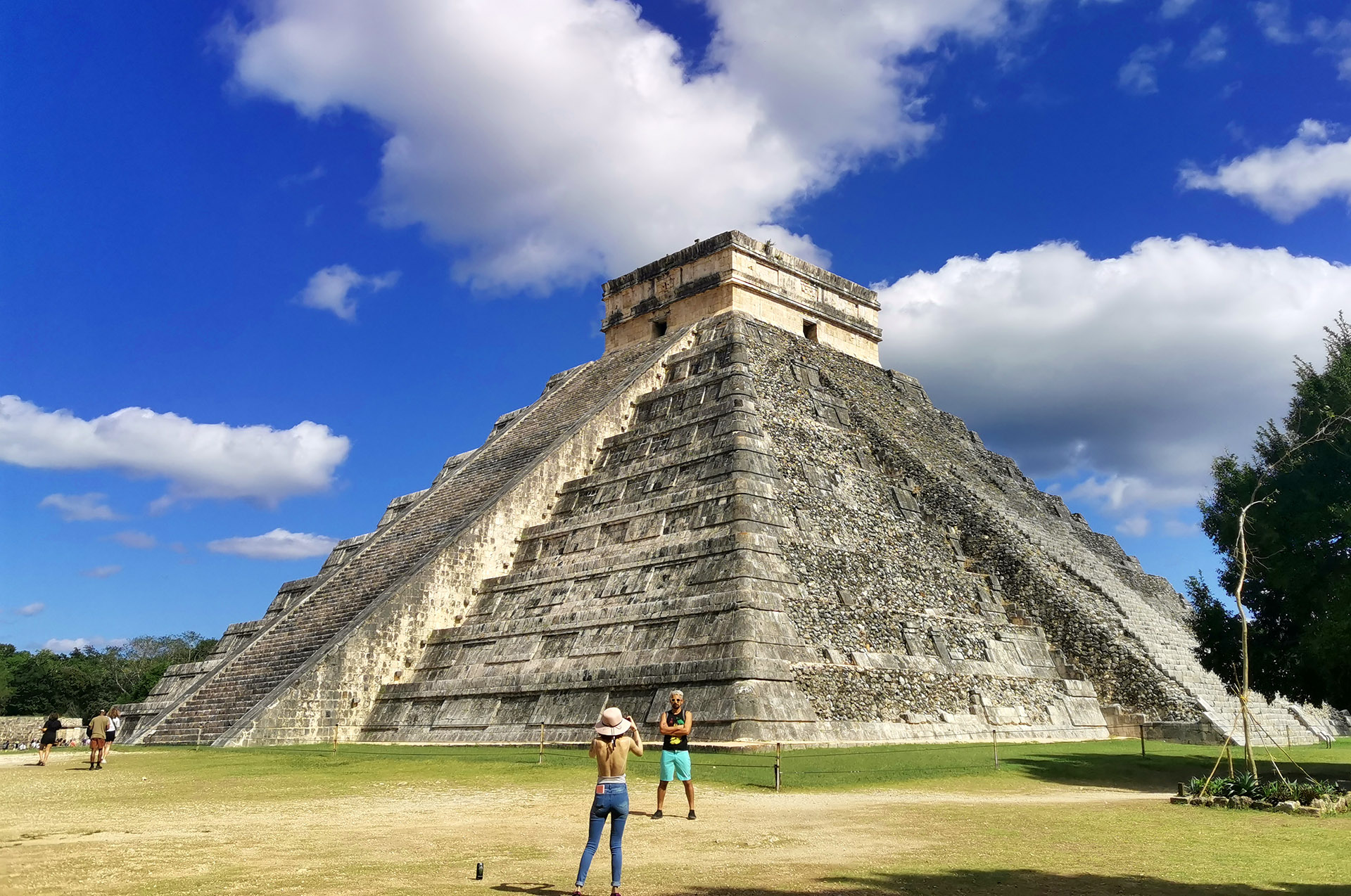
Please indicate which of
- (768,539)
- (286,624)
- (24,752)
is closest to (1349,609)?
(768,539)

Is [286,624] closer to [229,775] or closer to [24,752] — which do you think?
[24,752]

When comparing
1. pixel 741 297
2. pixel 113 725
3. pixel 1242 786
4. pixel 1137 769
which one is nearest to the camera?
pixel 1242 786

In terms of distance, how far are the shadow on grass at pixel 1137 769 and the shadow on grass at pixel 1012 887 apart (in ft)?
17.4

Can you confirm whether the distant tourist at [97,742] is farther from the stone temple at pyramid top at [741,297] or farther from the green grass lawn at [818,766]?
the stone temple at pyramid top at [741,297]

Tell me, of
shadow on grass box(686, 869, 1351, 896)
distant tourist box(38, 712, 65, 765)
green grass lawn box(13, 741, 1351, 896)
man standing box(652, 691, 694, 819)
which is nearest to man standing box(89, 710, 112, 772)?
green grass lawn box(13, 741, 1351, 896)

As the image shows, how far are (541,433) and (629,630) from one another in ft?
26.9

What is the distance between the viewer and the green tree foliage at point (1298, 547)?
11141 mm

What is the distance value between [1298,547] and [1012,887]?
7.92 metres

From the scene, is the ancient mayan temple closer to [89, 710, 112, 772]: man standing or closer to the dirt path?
[89, 710, 112, 772]: man standing

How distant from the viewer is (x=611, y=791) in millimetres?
5453

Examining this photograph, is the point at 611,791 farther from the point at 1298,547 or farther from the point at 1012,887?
the point at 1298,547

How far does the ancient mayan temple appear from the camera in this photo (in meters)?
13.9

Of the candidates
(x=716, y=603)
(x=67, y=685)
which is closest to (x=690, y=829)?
(x=716, y=603)

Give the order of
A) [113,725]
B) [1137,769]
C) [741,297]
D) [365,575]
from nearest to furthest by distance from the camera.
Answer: [1137,769]
[113,725]
[365,575]
[741,297]
